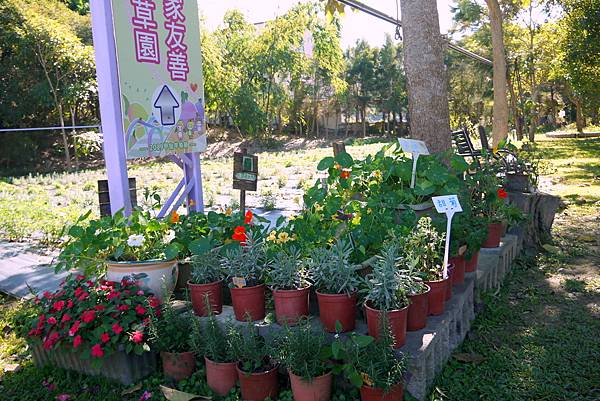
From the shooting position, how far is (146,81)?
143 inches

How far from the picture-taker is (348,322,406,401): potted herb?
2266mm

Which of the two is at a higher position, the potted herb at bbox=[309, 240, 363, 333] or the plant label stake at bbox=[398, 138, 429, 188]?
the plant label stake at bbox=[398, 138, 429, 188]

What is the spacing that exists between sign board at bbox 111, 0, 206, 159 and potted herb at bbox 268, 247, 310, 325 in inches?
58.2

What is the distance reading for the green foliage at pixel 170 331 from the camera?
2764 millimetres

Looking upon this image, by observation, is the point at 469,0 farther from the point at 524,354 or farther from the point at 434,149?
the point at 524,354

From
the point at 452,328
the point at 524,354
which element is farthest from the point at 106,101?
the point at 524,354

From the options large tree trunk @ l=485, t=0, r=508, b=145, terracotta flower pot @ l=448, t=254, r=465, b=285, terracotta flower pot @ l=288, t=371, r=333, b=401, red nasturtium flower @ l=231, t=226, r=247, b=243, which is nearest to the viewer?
terracotta flower pot @ l=288, t=371, r=333, b=401

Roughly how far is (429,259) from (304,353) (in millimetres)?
1079

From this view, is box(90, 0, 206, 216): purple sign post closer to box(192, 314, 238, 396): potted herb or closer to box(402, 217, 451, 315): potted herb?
box(192, 314, 238, 396): potted herb

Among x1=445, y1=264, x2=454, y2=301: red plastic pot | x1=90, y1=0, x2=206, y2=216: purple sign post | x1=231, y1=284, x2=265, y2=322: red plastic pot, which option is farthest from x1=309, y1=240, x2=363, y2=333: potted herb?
x1=90, y1=0, x2=206, y2=216: purple sign post

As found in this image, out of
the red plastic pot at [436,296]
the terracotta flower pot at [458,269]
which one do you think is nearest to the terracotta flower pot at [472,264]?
the terracotta flower pot at [458,269]

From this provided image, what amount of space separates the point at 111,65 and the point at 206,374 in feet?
6.72

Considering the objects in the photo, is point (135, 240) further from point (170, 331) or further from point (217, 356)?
point (217, 356)

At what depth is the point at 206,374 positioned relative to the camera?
2727mm
